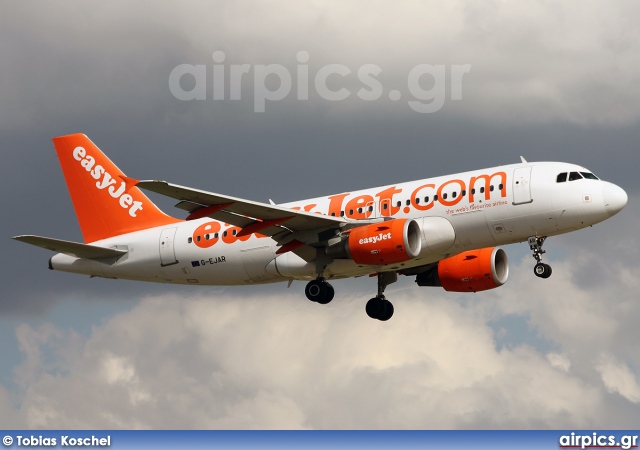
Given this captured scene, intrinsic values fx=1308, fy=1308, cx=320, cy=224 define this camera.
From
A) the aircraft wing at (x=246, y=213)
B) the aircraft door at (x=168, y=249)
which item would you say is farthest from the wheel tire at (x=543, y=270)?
the aircraft door at (x=168, y=249)

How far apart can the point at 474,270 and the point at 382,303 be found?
5.17 meters

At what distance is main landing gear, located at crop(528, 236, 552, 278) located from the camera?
56688 millimetres

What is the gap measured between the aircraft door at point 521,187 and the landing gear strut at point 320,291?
31.0 feet

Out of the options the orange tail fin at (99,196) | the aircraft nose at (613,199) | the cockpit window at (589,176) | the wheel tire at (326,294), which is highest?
the orange tail fin at (99,196)

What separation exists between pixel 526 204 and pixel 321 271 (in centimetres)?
982

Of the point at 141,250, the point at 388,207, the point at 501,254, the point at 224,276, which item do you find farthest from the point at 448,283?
the point at 141,250

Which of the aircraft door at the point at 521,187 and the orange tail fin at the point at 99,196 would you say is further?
the orange tail fin at the point at 99,196

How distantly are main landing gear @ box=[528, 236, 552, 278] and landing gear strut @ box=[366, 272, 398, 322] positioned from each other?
30.9 ft

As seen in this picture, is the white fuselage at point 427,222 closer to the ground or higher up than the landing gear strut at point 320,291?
higher up

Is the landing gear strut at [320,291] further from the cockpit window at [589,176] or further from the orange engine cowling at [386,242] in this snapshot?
the cockpit window at [589,176]

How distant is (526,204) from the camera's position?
55.5 meters

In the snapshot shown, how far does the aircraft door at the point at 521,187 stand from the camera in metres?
55.6

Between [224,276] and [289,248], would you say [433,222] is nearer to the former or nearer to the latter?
[289,248]

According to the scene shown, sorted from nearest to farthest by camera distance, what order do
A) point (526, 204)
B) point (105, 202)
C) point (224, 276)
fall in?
point (526, 204)
point (224, 276)
point (105, 202)
